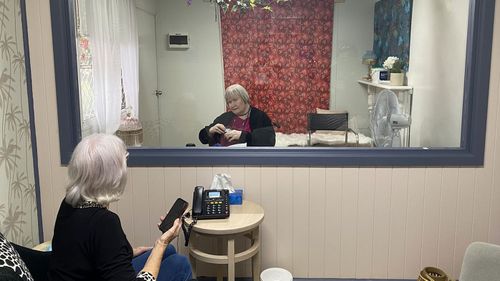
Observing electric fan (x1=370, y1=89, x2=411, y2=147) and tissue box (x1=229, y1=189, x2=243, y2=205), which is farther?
electric fan (x1=370, y1=89, x2=411, y2=147)

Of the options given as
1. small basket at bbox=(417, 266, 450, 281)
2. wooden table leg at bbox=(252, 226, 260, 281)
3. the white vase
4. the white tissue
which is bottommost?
small basket at bbox=(417, 266, 450, 281)

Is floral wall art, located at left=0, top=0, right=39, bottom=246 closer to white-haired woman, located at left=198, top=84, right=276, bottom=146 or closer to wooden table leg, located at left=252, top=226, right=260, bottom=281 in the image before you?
white-haired woman, located at left=198, top=84, right=276, bottom=146

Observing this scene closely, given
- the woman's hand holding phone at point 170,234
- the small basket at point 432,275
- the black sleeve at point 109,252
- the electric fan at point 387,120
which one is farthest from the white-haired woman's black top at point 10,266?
the electric fan at point 387,120

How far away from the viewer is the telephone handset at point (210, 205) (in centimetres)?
221

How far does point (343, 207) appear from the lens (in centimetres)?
259

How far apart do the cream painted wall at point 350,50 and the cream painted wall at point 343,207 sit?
91cm

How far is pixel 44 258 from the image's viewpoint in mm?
1774

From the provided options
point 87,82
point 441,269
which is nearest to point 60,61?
point 87,82

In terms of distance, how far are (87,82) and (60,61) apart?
1.04 feet

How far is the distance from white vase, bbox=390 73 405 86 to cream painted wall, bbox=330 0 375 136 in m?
0.22

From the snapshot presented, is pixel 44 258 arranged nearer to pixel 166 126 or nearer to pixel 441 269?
pixel 166 126

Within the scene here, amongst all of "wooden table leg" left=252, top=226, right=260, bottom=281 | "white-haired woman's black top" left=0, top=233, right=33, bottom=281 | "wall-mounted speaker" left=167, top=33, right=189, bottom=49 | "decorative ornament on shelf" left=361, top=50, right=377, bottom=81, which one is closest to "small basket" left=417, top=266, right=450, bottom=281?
"wooden table leg" left=252, top=226, right=260, bottom=281

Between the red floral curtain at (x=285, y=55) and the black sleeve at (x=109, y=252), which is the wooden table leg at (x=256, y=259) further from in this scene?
the red floral curtain at (x=285, y=55)

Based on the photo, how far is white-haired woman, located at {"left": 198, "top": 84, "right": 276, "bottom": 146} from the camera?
2783 millimetres
